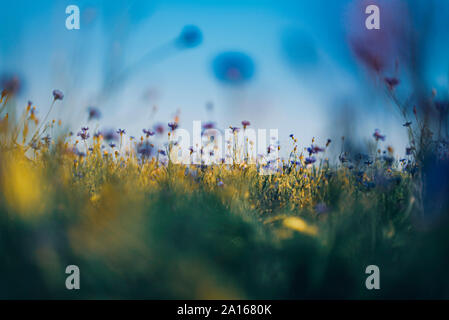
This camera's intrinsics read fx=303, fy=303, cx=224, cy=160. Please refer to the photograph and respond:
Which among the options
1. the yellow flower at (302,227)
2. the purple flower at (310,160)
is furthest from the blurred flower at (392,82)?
the purple flower at (310,160)

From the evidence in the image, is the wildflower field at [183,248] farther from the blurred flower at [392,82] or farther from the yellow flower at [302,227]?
the blurred flower at [392,82]

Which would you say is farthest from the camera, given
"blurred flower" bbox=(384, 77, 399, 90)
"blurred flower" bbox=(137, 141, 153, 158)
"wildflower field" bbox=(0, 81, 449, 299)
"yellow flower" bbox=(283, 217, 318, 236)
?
"blurred flower" bbox=(137, 141, 153, 158)

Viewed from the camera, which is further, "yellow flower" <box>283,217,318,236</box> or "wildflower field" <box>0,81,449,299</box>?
"yellow flower" <box>283,217,318,236</box>

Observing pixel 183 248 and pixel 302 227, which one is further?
pixel 302 227

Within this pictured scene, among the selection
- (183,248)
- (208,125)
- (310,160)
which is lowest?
(183,248)

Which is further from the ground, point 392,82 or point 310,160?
point 392,82

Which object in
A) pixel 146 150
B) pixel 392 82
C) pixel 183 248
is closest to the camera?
pixel 183 248

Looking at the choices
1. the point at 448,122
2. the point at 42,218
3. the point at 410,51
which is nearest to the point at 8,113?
the point at 42,218

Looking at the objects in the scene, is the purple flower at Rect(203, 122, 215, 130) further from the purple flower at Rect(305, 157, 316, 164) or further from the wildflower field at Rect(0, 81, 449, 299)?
the wildflower field at Rect(0, 81, 449, 299)

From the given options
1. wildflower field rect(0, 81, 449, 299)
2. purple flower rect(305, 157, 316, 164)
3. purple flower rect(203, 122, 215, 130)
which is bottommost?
wildflower field rect(0, 81, 449, 299)

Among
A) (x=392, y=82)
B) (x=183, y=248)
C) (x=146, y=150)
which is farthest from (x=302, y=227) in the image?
(x=146, y=150)

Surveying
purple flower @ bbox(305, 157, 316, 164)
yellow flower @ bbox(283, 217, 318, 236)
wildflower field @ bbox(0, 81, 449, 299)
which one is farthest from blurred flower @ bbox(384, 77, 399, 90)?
purple flower @ bbox(305, 157, 316, 164)

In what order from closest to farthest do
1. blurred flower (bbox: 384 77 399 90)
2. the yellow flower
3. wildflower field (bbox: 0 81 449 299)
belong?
wildflower field (bbox: 0 81 449 299) < the yellow flower < blurred flower (bbox: 384 77 399 90)

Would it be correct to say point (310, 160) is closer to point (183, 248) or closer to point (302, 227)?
point (302, 227)
